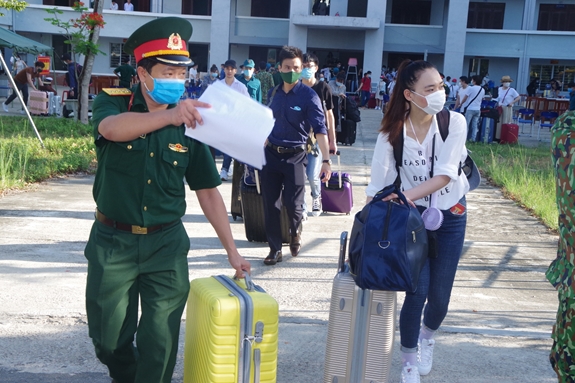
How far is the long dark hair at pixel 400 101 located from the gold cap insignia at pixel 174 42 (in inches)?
53.7

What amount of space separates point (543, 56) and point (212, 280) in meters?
39.6

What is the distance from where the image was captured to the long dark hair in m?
4.04

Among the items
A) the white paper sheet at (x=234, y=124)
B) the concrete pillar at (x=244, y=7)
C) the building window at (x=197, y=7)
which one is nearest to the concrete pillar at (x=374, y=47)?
the concrete pillar at (x=244, y=7)

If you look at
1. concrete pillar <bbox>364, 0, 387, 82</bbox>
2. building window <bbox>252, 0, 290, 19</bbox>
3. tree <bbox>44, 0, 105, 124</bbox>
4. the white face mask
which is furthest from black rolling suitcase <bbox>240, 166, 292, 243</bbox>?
building window <bbox>252, 0, 290, 19</bbox>

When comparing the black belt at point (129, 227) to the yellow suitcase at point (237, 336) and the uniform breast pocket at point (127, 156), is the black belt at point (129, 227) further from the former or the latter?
the yellow suitcase at point (237, 336)

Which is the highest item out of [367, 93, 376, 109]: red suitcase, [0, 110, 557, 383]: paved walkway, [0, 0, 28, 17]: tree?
[0, 0, 28, 17]: tree

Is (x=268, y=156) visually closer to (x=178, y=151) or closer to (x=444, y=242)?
(x=444, y=242)

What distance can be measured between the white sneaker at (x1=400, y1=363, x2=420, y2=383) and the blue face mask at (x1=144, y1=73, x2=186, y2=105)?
2.05m

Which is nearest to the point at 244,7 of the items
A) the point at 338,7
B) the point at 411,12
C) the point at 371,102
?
the point at 338,7

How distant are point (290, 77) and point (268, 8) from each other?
3738 centimetres

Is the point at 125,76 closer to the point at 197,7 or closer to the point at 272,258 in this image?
the point at 272,258

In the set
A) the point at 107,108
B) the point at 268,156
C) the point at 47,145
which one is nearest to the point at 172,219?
the point at 107,108

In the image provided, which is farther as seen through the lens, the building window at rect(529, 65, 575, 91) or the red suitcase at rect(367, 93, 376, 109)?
the building window at rect(529, 65, 575, 91)

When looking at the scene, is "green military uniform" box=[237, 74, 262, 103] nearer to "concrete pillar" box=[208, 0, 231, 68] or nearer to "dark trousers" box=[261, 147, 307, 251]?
"dark trousers" box=[261, 147, 307, 251]
